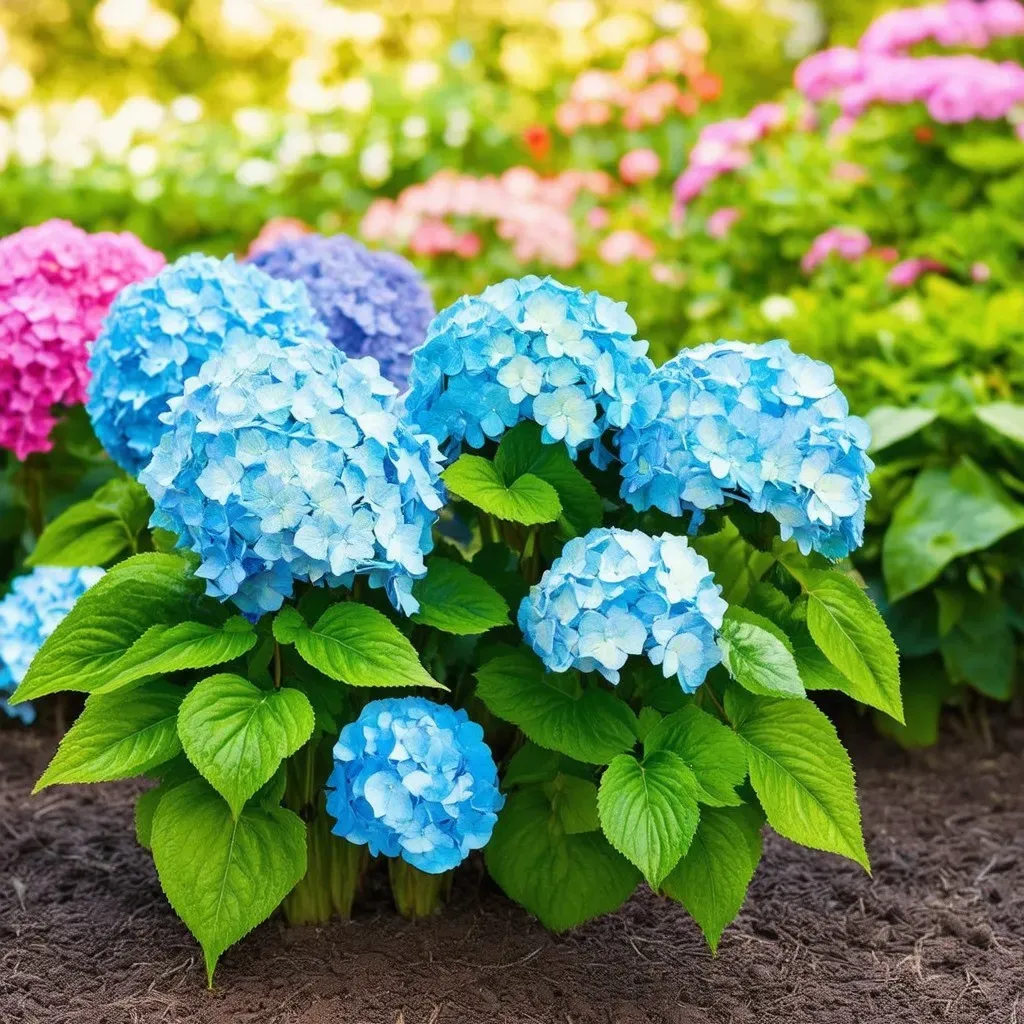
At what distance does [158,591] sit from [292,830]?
40 cm

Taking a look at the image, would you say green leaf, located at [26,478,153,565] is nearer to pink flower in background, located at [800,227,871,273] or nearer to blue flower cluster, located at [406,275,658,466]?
blue flower cluster, located at [406,275,658,466]

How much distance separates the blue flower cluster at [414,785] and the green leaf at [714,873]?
295 mm

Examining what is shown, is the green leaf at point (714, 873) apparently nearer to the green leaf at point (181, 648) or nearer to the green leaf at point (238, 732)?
the green leaf at point (238, 732)

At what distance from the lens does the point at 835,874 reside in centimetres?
276

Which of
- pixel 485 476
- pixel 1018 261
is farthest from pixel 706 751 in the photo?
pixel 1018 261

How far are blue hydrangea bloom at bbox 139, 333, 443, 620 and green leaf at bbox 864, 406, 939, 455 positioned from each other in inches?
65.1

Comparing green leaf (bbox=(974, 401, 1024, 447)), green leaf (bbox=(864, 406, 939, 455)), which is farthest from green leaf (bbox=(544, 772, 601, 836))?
green leaf (bbox=(974, 401, 1024, 447))

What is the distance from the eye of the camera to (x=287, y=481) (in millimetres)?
1957

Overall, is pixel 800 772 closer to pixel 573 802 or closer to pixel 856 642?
pixel 856 642

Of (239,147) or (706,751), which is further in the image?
(239,147)

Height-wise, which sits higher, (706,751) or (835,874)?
(706,751)

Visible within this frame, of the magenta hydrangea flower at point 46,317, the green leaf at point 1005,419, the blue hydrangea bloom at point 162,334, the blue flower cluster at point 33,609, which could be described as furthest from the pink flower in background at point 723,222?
the blue flower cluster at point 33,609

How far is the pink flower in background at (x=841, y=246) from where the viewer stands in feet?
16.1

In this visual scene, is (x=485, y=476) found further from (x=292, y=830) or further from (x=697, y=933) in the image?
(x=697, y=933)
